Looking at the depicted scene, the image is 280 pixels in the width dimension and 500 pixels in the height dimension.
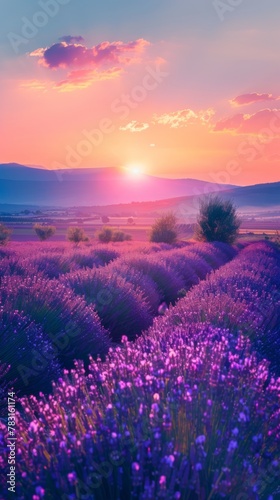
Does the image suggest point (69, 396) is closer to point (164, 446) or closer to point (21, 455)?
point (21, 455)

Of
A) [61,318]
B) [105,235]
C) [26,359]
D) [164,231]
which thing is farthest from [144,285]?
[105,235]

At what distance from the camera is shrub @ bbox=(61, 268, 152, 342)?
29.5 ft

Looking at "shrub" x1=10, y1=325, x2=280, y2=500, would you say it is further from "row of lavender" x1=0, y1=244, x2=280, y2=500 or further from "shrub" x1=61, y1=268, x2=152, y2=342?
"shrub" x1=61, y1=268, x2=152, y2=342

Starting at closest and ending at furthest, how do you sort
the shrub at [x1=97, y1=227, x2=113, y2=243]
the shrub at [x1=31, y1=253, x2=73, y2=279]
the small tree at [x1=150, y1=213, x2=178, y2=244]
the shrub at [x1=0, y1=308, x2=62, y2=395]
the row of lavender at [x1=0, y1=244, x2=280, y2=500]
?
1. the row of lavender at [x1=0, y1=244, x2=280, y2=500]
2. the shrub at [x1=0, y1=308, x2=62, y2=395]
3. the shrub at [x1=31, y1=253, x2=73, y2=279]
4. the small tree at [x1=150, y1=213, x2=178, y2=244]
5. the shrub at [x1=97, y1=227, x2=113, y2=243]

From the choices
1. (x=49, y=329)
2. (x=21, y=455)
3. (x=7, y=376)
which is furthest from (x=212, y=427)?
(x=49, y=329)

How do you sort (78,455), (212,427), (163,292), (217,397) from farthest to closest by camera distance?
(163,292)
(217,397)
(212,427)
(78,455)

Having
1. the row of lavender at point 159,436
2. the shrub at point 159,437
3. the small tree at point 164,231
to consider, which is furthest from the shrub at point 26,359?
the small tree at point 164,231

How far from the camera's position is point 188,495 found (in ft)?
8.29

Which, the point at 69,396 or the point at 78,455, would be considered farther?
the point at 69,396

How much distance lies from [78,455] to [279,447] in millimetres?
1088

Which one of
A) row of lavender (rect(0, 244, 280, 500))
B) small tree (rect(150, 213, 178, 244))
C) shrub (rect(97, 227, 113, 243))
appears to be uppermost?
row of lavender (rect(0, 244, 280, 500))

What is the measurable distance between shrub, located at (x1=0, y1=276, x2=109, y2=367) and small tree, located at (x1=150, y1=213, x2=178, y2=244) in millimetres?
25701

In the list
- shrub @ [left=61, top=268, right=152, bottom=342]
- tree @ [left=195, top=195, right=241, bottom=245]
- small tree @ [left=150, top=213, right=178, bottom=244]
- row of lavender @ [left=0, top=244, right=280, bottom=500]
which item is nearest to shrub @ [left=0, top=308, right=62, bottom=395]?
row of lavender @ [left=0, top=244, right=280, bottom=500]

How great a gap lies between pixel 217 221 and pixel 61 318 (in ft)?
84.2
